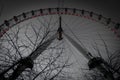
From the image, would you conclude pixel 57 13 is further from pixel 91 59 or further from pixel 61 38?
pixel 91 59

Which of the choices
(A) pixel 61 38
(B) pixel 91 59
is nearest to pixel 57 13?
(A) pixel 61 38

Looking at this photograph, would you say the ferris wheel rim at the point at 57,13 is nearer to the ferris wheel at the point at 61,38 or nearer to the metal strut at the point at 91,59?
the ferris wheel at the point at 61,38

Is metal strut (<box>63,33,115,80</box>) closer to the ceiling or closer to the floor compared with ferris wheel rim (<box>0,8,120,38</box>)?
closer to the floor

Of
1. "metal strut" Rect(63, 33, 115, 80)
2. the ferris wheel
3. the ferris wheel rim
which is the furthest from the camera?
the ferris wheel rim

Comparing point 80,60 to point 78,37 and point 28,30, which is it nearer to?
point 78,37

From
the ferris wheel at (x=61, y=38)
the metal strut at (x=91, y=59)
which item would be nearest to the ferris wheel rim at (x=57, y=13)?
the ferris wheel at (x=61, y=38)

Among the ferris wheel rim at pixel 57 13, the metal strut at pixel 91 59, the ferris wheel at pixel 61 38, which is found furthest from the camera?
the ferris wheel rim at pixel 57 13

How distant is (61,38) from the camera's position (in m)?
2.61

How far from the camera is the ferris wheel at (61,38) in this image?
226 cm

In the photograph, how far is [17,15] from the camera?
2.98 m

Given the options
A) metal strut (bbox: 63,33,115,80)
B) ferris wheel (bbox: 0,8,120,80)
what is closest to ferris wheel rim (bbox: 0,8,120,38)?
ferris wheel (bbox: 0,8,120,80)

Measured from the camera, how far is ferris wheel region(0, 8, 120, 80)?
88.8 inches

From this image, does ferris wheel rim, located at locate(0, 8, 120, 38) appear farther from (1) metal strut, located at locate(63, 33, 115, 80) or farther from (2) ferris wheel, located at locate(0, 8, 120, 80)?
(1) metal strut, located at locate(63, 33, 115, 80)

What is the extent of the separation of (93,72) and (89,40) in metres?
0.57
